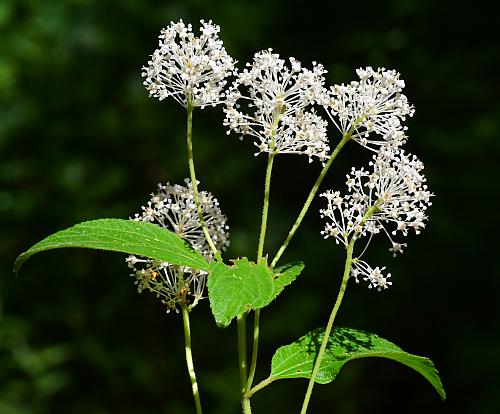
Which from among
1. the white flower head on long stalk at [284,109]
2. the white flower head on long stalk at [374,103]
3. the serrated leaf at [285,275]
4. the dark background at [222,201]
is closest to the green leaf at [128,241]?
the serrated leaf at [285,275]

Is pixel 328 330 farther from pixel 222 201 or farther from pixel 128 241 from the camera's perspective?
pixel 222 201

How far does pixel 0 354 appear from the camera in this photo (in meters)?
5.52

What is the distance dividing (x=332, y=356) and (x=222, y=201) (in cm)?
430

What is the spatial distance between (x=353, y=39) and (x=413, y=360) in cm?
426

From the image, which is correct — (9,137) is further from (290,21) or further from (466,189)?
(466,189)

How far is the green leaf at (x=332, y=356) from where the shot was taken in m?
1.67

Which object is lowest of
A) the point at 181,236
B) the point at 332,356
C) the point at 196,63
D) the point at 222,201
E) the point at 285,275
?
the point at 332,356

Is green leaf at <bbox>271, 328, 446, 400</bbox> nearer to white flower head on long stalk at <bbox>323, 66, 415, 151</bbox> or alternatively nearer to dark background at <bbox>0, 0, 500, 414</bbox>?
white flower head on long stalk at <bbox>323, 66, 415, 151</bbox>

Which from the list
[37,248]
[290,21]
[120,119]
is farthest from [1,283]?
[37,248]

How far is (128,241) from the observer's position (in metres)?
1.67

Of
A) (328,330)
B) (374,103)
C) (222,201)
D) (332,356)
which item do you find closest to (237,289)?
(328,330)

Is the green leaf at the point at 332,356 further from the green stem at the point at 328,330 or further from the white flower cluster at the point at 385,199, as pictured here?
the white flower cluster at the point at 385,199

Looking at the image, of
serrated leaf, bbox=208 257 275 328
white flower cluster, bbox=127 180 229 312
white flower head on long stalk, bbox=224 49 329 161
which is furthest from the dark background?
serrated leaf, bbox=208 257 275 328

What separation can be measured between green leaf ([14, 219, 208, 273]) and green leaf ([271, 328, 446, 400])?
1.07 ft
